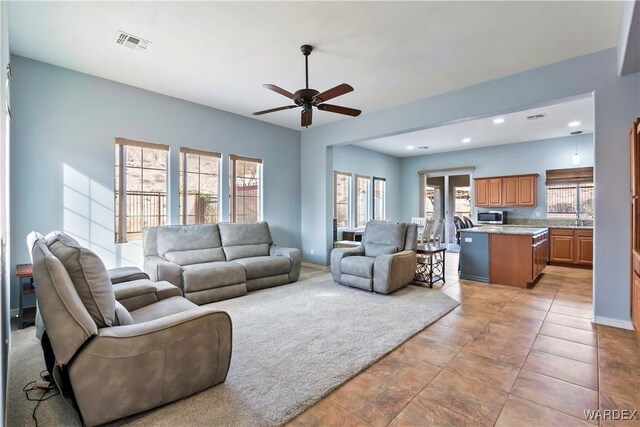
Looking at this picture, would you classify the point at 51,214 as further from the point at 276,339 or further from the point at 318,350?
the point at 318,350

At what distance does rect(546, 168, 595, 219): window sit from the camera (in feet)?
21.7

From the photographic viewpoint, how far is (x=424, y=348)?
2.65 meters

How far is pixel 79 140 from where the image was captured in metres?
3.83

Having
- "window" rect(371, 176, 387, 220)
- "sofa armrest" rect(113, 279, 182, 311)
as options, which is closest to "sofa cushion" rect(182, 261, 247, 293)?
"sofa armrest" rect(113, 279, 182, 311)

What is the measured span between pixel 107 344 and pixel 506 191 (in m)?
8.29

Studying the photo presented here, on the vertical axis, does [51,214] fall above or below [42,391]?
above

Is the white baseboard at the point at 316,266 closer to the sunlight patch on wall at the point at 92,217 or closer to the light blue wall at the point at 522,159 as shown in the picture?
the sunlight patch on wall at the point at 92,217

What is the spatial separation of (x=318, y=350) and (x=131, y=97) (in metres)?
4.23

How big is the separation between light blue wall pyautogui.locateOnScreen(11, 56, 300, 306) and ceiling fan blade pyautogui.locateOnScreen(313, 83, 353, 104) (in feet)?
8.71

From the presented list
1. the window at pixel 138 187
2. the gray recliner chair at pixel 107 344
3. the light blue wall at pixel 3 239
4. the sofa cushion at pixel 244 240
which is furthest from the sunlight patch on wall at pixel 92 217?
the gray recliner chair at pixel 107 344

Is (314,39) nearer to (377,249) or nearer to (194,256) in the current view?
(377,249)

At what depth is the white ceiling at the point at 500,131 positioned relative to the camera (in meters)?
5.09

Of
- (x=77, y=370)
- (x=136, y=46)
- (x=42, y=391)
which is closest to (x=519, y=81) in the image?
(x=136, y=46)

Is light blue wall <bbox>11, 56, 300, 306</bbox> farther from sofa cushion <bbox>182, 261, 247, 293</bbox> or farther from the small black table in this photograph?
the small black table
